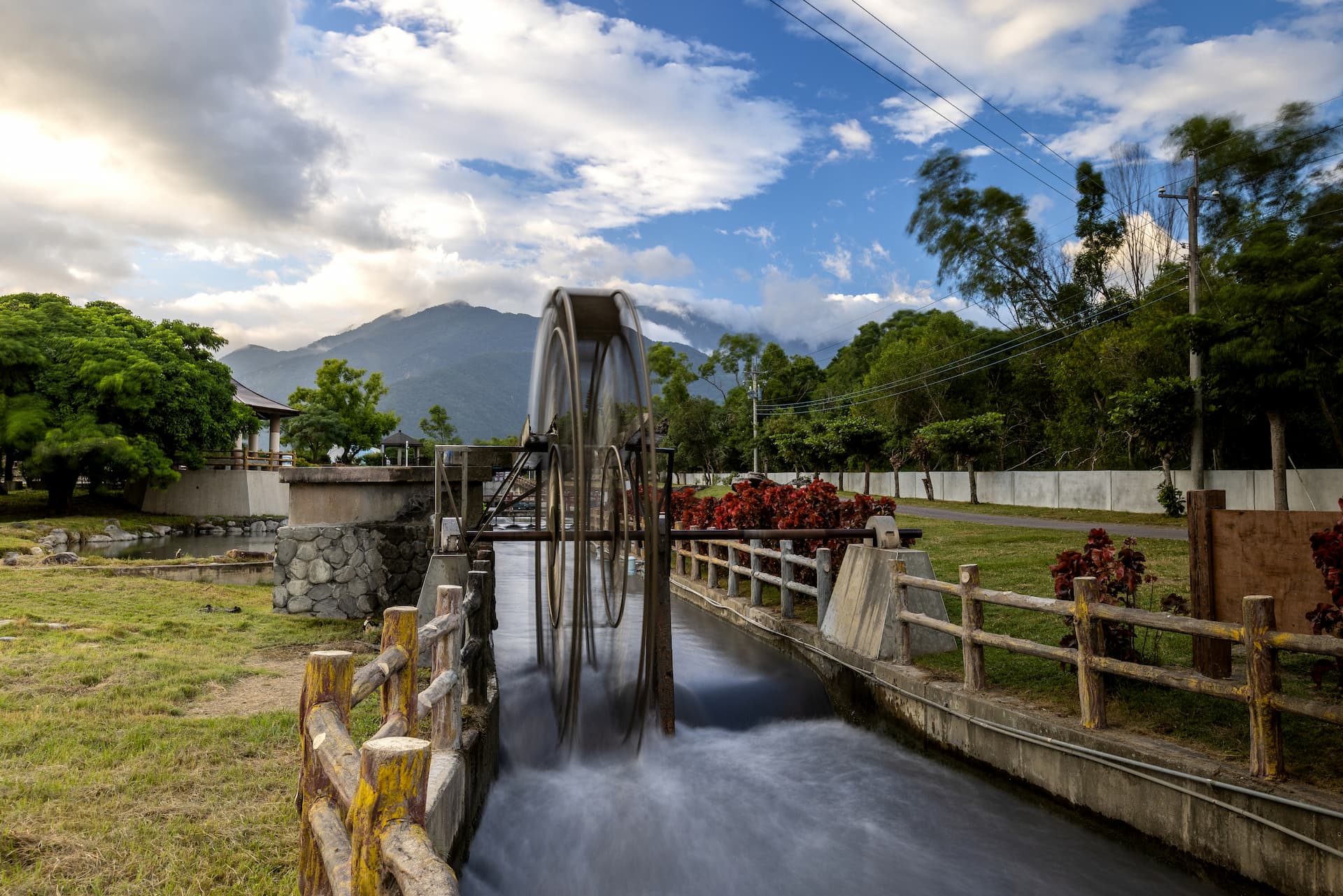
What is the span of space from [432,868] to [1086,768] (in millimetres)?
4847

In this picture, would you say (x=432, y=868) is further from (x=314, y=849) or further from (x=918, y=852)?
(x=918, y=852)

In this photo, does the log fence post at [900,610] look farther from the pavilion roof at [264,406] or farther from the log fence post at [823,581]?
the pavilion roof at [264,406]

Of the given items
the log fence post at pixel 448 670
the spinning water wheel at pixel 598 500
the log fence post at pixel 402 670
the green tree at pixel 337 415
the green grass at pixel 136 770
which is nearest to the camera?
the green grass at pixel 136 770

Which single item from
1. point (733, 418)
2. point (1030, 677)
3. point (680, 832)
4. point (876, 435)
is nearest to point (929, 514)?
point (876, 435)

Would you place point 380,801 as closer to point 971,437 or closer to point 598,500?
point 598,500

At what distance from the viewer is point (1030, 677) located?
281 inches

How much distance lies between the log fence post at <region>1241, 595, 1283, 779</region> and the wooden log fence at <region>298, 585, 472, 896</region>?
14.0 ft

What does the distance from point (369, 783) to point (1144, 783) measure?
474 centimetres

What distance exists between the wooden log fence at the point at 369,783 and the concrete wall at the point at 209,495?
134ft

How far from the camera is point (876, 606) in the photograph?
28.0ft

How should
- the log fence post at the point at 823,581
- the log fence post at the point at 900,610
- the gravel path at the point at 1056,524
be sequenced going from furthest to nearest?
the gravel path at the point at 1056,524, the log fence post at the point at 823,581, the log fence post at the point at 900,610

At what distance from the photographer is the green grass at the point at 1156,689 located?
505cm

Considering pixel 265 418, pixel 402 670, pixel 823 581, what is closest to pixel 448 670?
pixel 402 670

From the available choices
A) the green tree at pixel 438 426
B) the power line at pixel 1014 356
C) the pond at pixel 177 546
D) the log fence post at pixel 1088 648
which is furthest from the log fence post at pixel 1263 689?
the green tree at pixel 438 426
